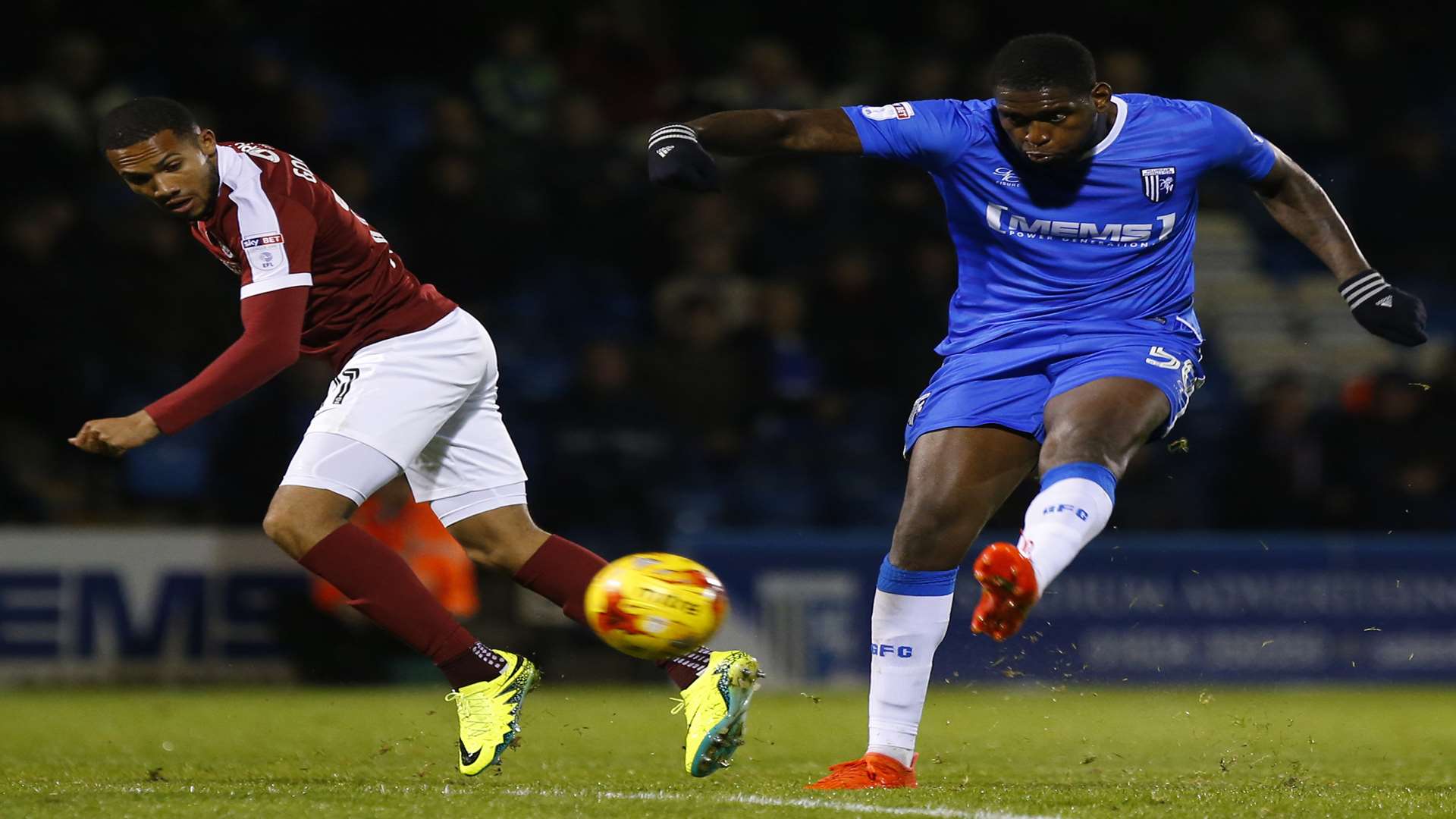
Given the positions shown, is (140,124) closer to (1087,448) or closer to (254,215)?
(254,215)

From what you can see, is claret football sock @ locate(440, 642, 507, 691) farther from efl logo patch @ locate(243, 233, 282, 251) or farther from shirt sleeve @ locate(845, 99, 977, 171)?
shirt sleeve @ locate(845, 99, 977, 171)

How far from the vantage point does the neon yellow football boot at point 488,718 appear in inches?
204

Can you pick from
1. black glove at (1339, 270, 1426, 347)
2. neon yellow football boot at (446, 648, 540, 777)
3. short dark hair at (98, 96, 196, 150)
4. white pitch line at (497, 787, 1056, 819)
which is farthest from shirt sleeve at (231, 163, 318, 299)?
black glove at (1339, 270, 1426, 347)

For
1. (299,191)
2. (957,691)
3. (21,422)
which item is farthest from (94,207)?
(299,191)

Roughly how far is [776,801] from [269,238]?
2030 millimetres

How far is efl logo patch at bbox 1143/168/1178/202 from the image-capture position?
5.16m

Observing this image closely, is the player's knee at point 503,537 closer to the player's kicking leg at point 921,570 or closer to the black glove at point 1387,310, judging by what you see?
the player's kicking leg at point 921,570

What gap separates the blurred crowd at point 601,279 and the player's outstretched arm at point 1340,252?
558 cm

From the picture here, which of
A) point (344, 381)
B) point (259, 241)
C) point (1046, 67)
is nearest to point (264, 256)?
point (259, 241)

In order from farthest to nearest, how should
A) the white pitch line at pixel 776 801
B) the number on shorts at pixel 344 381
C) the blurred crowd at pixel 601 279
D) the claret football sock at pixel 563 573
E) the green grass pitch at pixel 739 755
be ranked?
the blurred crowd at pixel 601 279, the claret football sock at pixel 563 573, the number on shorts at pixel 344 381, the green grass pitch at pixel 739 755, the white pitch line at pixel 776 801

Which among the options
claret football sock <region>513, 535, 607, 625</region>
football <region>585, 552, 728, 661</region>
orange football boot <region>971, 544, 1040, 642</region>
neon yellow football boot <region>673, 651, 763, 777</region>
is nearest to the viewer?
orange football boot <region>971, 544, 1040, 642</region>

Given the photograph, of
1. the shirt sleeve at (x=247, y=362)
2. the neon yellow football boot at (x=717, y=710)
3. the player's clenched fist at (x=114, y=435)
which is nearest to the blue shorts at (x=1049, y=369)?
the neon yellow football boot at (x=717, y=710)

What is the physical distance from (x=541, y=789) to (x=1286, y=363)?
1021cm

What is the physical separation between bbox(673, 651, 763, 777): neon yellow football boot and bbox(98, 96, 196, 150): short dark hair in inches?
80.3
